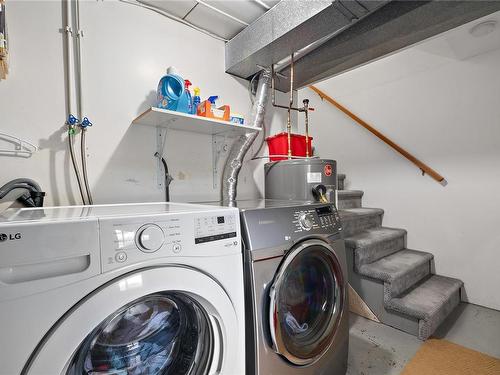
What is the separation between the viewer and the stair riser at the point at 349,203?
8.34 ft

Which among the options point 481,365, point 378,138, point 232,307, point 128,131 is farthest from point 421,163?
point 128,131

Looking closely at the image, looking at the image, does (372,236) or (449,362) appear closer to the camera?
(449,362)

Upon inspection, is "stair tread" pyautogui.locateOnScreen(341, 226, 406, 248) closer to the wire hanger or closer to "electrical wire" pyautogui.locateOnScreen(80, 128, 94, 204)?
"electrical wire" pyautogui.locateOnScreen(80, 128, 94, 204)

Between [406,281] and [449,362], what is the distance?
0.56 metres

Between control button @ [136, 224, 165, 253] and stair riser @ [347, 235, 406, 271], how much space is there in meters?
1.69

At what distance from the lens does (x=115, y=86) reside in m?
1.31

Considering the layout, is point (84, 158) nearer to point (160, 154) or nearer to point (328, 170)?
point (160, 154)

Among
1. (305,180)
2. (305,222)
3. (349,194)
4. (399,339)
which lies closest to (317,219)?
(305,222)

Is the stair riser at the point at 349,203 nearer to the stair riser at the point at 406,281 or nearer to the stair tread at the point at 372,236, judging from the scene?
the stair tread at the point at 372,236

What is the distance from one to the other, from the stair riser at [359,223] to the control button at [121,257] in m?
1.88

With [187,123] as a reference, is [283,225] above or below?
below

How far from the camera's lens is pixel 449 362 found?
1.37 metres

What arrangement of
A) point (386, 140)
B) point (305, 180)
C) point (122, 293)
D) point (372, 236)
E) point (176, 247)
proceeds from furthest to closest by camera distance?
point (386, 140) < point (372, 236) < point (305, 180) < point (176, 247) < point (122, 293)

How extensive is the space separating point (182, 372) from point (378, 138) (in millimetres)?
2728
